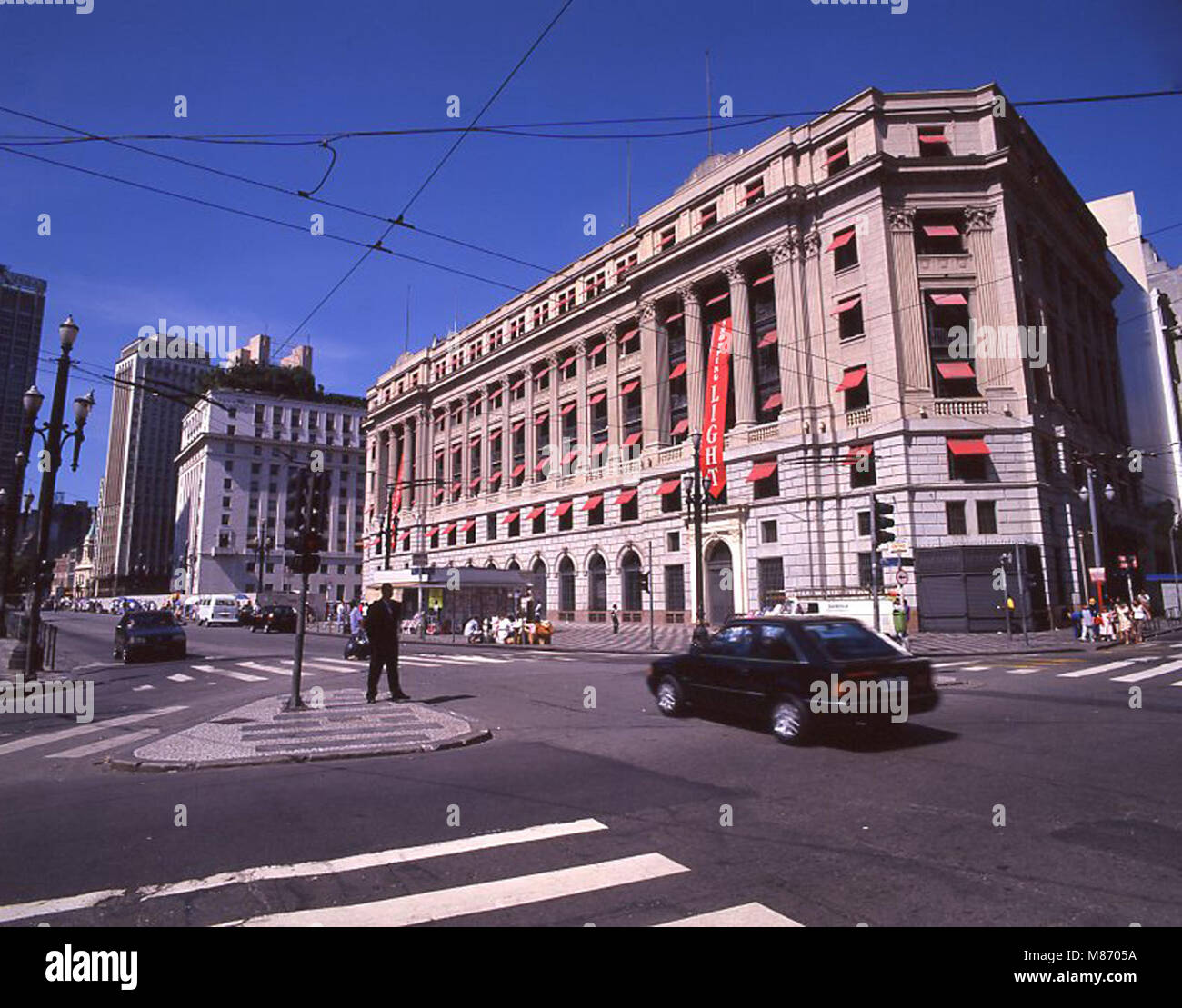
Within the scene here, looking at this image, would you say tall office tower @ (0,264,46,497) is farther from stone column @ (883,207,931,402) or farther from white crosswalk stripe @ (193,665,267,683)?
stone column @ (883,207,931,402)

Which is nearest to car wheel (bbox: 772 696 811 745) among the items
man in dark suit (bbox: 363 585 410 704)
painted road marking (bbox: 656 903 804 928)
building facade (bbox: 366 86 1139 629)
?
painted road marking (bbox: 656 903 804 928)

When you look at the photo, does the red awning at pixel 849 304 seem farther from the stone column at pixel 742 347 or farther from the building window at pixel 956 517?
the building window at pixel 956 517

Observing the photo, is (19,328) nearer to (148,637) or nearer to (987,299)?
Answer: (148,637)

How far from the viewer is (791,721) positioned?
8672 mm

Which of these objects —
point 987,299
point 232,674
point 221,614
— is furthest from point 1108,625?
point 221,614

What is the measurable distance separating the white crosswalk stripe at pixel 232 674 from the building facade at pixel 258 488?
8617cm

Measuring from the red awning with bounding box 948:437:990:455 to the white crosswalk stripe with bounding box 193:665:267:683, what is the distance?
2829 cm

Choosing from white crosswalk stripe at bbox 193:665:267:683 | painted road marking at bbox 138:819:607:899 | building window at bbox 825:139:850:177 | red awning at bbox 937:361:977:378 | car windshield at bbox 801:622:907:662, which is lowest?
white crosswalk stripe at bbox 193:665:267:683

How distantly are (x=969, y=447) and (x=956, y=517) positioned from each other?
123 inches

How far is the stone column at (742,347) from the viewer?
3819 centimetres

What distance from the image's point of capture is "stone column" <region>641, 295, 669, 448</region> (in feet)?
141

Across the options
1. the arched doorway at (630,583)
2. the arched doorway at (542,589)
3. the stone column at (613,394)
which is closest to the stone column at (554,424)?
the stone column at (613,394)
